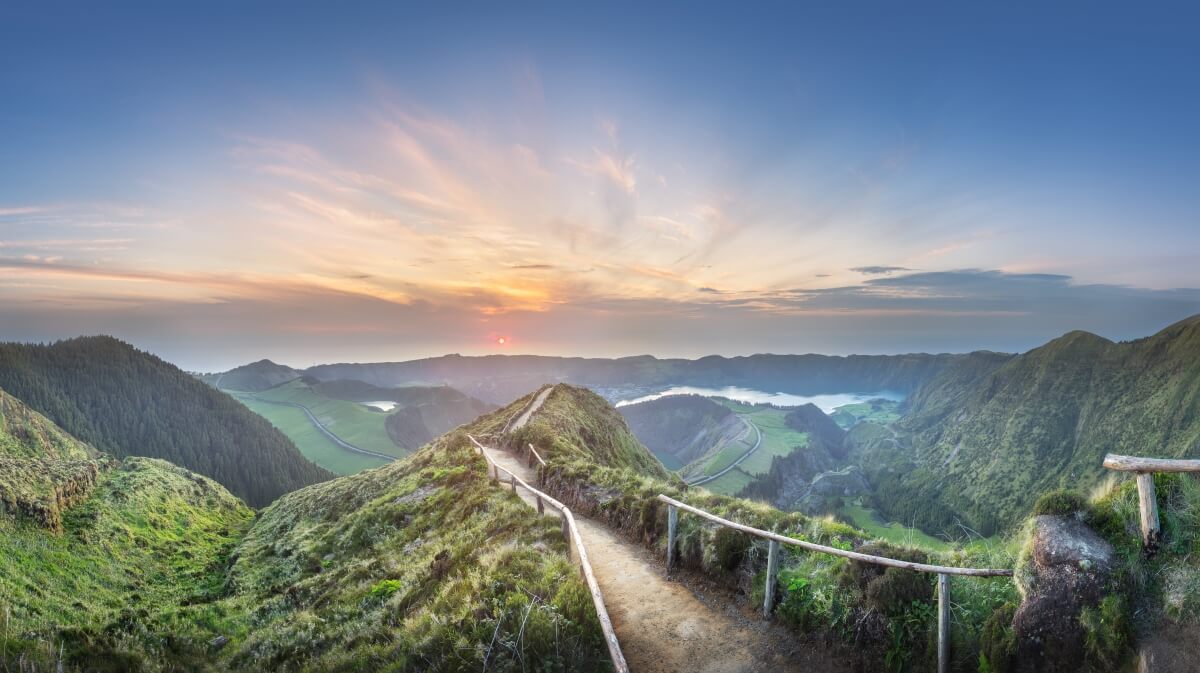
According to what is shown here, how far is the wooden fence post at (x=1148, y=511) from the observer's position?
248 inches

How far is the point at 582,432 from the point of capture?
162ft

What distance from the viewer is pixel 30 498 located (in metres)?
40.3

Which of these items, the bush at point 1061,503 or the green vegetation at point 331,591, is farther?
the green vegetation at point 331,591

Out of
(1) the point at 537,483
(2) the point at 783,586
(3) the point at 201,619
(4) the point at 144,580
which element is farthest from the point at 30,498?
(2) the point at 783,586

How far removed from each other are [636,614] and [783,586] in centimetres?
295

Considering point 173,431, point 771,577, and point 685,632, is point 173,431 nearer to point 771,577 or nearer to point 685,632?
point 685,632

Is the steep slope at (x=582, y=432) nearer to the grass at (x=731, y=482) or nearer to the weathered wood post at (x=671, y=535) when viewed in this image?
the weathered wood post at (x=671, y=535)

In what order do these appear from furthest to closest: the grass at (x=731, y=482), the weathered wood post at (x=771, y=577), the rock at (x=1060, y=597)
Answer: the grass at (x=731, y=482), the weathered wood post at (x=771, y=577), the rock at (x=1060, y=597)

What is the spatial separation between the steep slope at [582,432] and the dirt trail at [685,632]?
1807 centimetres

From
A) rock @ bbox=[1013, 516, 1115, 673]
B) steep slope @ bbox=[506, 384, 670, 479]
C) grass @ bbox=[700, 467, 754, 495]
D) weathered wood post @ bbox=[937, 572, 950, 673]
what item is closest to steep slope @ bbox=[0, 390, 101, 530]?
steep slope @ bbox=[506, 384, 670, 479]

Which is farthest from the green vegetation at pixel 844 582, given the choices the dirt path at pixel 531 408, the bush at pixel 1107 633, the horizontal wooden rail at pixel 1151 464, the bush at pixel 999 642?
the dirt path at pixel 531 408

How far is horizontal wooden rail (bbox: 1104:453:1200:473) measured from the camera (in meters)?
6.06

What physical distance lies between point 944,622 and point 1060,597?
1.38 metres

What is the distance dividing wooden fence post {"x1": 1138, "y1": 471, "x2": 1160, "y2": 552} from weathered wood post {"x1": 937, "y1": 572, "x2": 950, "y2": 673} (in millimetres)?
2292
